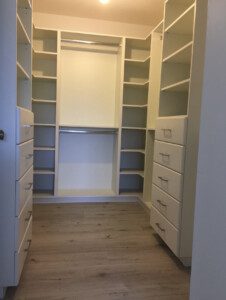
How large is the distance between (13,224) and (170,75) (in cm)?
175

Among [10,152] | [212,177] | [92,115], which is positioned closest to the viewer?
[212,177]

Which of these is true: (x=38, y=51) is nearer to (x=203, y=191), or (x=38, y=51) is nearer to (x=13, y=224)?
(x=13, y=224)

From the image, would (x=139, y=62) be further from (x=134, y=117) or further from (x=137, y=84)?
(x=134, y=117)

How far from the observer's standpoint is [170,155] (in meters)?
2.01

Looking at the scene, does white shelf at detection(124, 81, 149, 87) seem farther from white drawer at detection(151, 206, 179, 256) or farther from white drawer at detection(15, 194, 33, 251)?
white drawer at detection(15, 194, 33, 251)

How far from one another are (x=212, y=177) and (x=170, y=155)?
1126 mm

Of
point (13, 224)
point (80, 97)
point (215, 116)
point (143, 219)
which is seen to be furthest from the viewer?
point (80, 97)

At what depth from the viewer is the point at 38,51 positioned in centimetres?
304

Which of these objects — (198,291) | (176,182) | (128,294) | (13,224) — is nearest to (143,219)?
(176,182)

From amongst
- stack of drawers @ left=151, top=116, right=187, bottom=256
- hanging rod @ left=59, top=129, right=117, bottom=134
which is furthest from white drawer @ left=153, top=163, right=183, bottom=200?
hanging rod @ left=59, top=129, right=117, bottom=134

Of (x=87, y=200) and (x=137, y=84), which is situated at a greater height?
(x=137, y=84)

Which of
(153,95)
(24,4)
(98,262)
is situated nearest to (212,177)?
(98,262)

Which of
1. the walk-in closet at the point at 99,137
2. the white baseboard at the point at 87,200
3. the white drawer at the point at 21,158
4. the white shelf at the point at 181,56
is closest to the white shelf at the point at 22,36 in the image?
the walk-in closet at the point at 99,137

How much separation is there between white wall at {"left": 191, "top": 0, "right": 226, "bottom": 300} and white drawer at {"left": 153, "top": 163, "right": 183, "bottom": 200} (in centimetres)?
86
